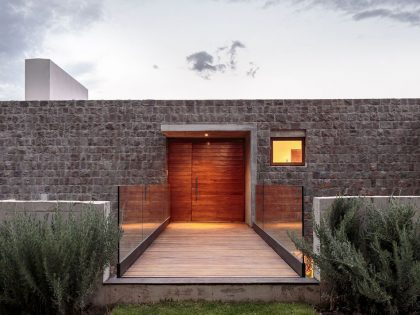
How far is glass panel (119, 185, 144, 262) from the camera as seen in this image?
19.2 ft

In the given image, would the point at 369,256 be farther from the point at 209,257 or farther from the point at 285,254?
the point at 209,257

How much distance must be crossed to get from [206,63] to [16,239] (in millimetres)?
23999

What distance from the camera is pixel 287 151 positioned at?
11.6m

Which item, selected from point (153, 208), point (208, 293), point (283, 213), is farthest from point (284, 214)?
point (153, 208)

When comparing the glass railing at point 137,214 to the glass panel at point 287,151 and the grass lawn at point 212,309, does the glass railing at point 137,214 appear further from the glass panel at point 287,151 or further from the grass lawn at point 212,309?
the glass panel at point 287,151

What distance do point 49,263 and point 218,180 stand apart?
8.71 m

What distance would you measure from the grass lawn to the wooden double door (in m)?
7.55

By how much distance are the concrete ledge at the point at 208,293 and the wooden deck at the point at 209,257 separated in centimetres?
36

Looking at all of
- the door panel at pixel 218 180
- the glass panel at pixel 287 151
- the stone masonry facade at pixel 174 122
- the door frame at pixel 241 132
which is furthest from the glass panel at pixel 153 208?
the glass panel at pixel 287 151

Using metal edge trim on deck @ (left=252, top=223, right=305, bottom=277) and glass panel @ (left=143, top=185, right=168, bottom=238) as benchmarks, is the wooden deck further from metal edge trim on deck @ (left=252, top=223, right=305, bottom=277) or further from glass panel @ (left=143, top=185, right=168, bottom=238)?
glass panel @ (left=143, top=185, right=168, bottom=238)

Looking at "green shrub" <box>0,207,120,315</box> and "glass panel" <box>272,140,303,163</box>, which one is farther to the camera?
"glass panel" <box>272,140,303,163</box>

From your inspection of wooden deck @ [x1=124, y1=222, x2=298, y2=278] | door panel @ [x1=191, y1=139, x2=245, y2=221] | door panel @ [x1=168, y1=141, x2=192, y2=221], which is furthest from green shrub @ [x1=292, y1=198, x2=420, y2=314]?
door panel @ [x1=168, y1=141, x2=192, y2=221]

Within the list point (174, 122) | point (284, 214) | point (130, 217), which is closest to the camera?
point (130, 217)

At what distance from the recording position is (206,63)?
2739 centimetres
